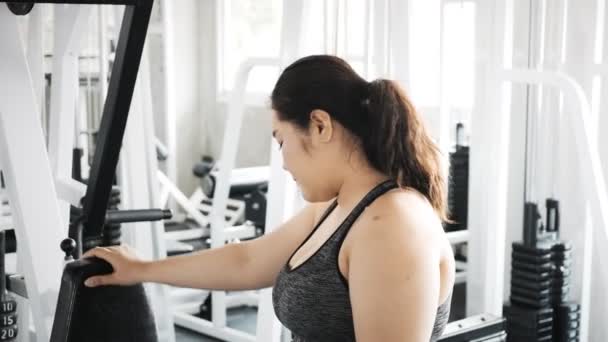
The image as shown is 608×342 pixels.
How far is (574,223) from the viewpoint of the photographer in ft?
11.2

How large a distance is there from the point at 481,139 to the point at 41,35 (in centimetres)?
202

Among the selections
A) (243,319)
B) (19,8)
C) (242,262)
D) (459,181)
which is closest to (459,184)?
(459,181)

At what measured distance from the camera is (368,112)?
1.47 m

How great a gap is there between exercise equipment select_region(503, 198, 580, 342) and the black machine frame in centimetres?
185

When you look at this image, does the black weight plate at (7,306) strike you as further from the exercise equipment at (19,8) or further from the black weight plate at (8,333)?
the exercise equipment at (19,8)

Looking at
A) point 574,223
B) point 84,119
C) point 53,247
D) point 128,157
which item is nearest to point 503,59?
point 574,223

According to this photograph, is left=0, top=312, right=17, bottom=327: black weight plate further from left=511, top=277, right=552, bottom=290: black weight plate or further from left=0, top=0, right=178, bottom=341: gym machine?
left=511, top=277, right=552, bottom=290: black weight plate

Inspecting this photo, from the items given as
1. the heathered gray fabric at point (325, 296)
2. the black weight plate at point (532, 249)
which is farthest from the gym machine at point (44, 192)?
the black weight plate at point (532, 249)

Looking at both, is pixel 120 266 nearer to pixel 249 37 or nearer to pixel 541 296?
pixel 541 296

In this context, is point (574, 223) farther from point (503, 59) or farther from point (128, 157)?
point (128, 157)

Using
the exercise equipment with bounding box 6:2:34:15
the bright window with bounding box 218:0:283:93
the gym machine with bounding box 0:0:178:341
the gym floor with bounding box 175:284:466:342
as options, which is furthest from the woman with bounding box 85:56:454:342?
the bright window with bounding box 218:0:283:93

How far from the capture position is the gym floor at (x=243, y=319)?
4.05 metres

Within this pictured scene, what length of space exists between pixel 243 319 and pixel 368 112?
3.03 metres

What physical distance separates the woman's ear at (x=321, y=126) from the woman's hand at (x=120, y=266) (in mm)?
448
